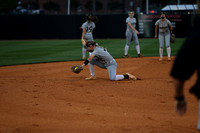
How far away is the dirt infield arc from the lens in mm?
5316

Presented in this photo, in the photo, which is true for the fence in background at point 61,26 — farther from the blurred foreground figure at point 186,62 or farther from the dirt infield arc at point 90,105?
the blurred foreground figure at point 186,62

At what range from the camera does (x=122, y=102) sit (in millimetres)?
6957

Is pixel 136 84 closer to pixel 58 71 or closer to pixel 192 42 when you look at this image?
pixel 58 71

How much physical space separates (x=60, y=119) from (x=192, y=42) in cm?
341

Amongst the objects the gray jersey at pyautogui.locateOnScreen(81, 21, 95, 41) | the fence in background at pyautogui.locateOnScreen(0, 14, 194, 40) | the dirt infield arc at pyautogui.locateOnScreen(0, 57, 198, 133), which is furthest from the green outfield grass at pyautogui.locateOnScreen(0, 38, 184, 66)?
the fence in background at pyautogui.locateOnScreen(0, 14, 194, 40)

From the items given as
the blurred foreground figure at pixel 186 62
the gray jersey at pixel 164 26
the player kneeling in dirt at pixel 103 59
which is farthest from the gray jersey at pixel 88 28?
the blurred foreground figure at pixel 186 62

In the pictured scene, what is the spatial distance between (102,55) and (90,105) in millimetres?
2725

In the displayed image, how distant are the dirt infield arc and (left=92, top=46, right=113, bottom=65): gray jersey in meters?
0.60

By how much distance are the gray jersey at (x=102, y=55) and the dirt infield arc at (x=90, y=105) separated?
604 mm

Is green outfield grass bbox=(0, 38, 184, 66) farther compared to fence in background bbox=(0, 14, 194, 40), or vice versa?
fence in background bbox=(0, 14, 194, 40)

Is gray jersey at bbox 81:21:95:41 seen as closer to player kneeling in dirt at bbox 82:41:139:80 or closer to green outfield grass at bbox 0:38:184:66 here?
green outfield grass at bbox 0:38:184:66

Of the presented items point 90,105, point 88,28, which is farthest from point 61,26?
point 90,105

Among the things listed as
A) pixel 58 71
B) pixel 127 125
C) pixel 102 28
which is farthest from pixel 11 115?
pixel 102 28

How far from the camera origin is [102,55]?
9.21 metres
